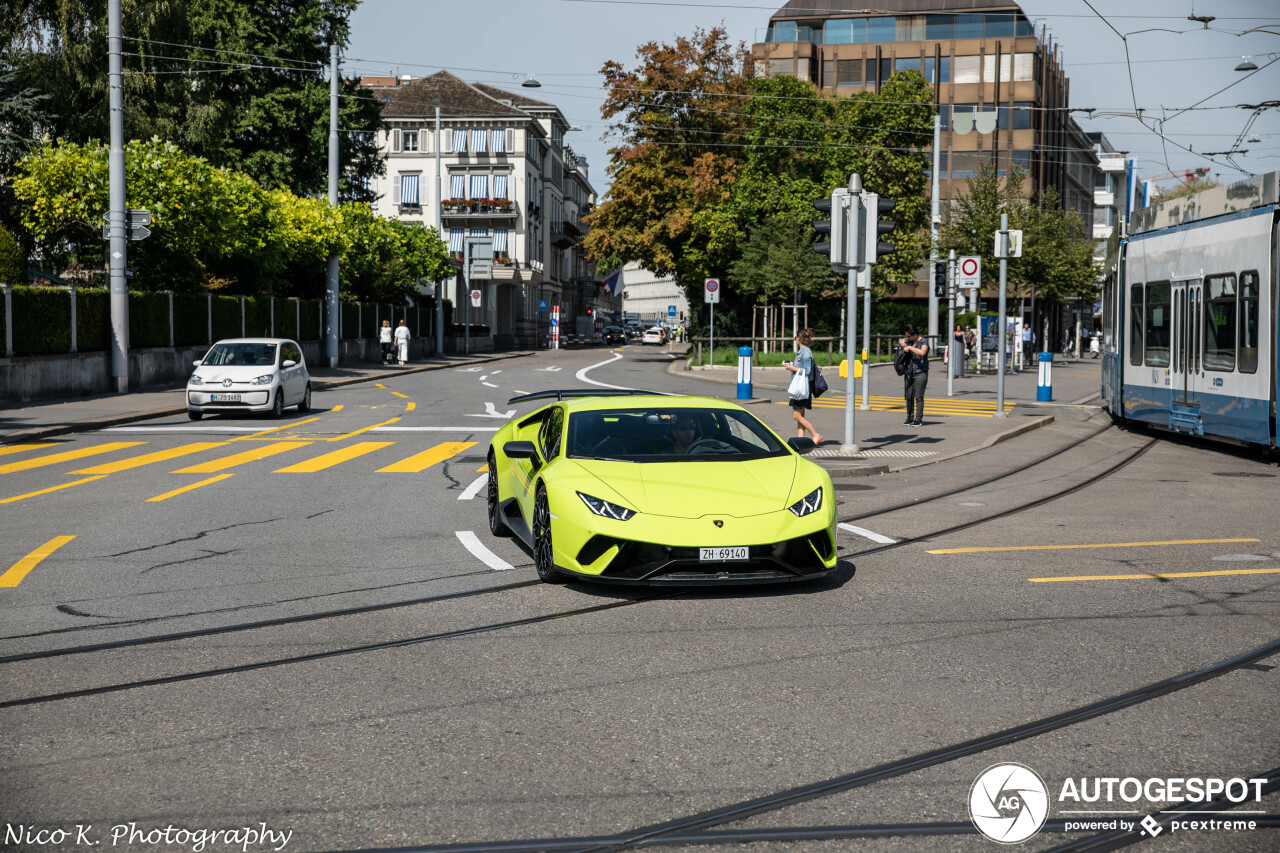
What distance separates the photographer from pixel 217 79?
166ft

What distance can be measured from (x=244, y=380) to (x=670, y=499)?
59.1 ft

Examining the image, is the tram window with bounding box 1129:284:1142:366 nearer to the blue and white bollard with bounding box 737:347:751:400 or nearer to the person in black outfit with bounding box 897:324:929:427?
the person in black outfit with bounding box 897:324:929:427

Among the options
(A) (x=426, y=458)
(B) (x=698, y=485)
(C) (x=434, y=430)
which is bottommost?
(A) (x=426, y=458)

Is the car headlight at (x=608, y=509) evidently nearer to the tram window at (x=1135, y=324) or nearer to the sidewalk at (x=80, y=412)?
the sidewalk at (x=80, y=412)

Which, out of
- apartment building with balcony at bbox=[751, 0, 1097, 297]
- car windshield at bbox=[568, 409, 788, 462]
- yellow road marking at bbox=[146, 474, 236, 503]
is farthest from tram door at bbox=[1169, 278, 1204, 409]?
apartment building with balcony at bbox=[751, 0, 1097, 297]

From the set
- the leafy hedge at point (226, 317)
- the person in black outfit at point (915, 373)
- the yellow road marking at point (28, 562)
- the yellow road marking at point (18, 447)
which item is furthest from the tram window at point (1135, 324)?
the leafy hedge at point (226, 317)

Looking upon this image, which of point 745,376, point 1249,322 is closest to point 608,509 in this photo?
point 1249,322

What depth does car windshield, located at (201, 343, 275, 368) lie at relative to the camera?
24.9m

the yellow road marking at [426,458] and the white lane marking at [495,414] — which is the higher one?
the white lane marking at [495,414]

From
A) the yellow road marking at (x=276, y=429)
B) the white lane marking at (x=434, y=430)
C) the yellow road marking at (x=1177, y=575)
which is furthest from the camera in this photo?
the white lane marking at (x=434, y=430)

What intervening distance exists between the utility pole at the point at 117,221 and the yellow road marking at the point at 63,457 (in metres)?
10.7

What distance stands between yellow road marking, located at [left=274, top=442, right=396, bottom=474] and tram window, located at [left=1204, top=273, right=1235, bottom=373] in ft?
38.7

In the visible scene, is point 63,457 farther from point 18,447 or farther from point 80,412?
point 80,412

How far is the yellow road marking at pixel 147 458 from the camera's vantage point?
613 inches
